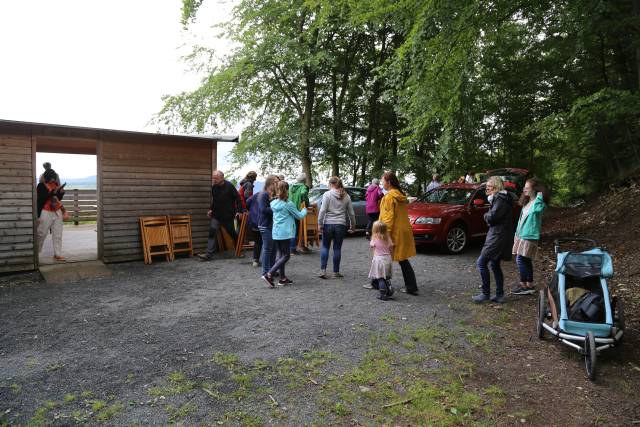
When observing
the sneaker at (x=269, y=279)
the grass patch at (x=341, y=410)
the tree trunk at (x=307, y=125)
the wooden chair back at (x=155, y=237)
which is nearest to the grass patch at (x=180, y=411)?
the grass patch at (x=341, y=410)

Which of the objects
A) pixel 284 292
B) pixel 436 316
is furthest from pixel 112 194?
pixel 436 316

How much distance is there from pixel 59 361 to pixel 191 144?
7117 millimetres

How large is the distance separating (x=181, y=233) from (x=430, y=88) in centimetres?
682

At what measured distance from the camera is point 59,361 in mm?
4402

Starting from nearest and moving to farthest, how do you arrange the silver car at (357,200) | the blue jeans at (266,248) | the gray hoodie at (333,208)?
the blue jeans at (266,248)
the gray hoodie at (333,208)
the silver car at (357,200)

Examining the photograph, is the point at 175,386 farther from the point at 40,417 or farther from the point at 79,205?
the point at 79,205

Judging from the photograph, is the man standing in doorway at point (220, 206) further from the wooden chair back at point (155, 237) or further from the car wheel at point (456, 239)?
the car wheel at point (456, 239)

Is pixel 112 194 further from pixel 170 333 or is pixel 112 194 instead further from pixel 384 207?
pixel 384 207

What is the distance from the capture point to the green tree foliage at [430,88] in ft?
32.2

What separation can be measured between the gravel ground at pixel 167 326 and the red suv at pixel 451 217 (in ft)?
5.96

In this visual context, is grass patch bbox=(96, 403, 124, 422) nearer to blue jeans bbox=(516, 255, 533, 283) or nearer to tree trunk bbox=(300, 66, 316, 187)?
blue jeans bbox=(516, 255, 533, 283)

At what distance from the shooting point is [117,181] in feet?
31.6

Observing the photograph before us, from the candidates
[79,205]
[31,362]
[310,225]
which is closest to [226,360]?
[31,362]

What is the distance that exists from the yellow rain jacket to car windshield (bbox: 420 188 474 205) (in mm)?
5179
